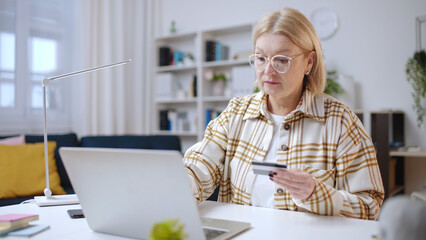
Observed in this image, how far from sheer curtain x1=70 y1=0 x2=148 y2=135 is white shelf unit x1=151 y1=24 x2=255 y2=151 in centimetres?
22

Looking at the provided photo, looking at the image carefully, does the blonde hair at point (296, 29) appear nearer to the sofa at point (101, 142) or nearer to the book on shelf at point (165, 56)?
Answer: the sofa at point (101, 142)

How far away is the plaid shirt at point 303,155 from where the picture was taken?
45.1 inches

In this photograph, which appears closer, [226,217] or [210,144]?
[226,217]

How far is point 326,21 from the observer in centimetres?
360

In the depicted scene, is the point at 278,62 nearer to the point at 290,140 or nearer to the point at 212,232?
the point at 290,140

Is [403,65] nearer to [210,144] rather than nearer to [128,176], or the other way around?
[210,144]

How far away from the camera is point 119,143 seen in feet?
9.71

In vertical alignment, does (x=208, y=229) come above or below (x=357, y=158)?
below

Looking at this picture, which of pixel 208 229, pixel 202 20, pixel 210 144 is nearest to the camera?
pixel 208 229

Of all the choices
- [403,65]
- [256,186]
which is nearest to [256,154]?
[256,186]

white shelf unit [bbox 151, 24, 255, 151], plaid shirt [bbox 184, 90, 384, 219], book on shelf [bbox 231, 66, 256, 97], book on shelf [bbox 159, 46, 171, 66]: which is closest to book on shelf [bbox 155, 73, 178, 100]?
white shelf unit [bbox 151, 24, 255, 151]

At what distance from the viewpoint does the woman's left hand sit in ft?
3.26

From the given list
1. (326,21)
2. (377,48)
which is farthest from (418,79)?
(326,21)

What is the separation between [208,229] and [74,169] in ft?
1.10
